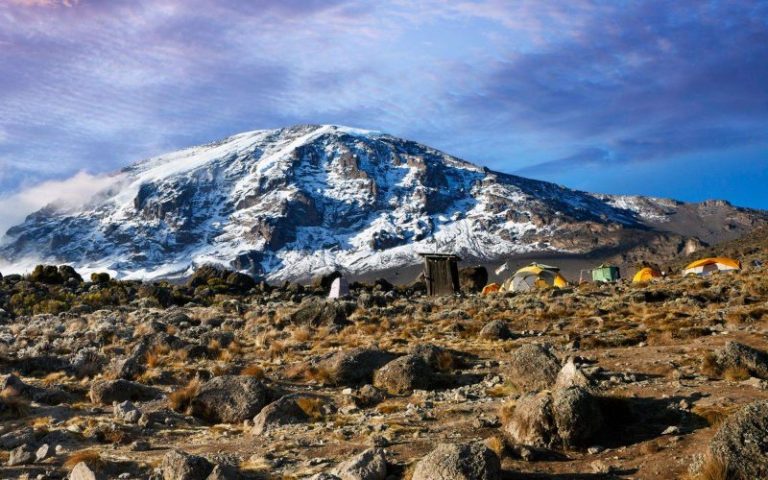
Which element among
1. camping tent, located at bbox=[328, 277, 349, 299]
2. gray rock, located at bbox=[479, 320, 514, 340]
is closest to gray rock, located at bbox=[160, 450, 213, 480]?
gray rock, located at bbox=[479, 320, 514, 340]

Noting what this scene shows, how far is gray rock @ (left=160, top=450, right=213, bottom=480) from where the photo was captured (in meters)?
7.51

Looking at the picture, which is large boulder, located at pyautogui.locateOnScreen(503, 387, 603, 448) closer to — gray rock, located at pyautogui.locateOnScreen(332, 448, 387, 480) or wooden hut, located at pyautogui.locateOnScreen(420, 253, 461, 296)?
gray rock, located at pyautogui.locateOnScreen(332, 448, 387, 480)

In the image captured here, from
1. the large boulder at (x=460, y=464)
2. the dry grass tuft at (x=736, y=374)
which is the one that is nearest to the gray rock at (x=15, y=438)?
the large boulder at (x=460, y=464)

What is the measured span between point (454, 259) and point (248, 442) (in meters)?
36.2

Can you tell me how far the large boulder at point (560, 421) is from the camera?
8.26 metres

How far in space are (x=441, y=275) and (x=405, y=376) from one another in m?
32.0

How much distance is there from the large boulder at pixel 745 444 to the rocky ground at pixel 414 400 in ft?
0.05

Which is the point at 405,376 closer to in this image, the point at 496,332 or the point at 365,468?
the point at 365,468

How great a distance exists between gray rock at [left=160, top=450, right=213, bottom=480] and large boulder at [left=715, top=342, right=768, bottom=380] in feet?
27.6

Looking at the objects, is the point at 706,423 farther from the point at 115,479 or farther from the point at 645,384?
the point at 115,479

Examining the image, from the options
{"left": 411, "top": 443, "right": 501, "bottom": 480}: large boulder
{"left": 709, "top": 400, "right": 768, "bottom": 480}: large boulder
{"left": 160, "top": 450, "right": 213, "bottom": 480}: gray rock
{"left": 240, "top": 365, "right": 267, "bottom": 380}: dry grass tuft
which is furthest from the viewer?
{"left": 240, "top": 365, "right": 267, "bottom": 380}: dry grass tuft

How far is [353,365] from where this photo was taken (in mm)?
13820

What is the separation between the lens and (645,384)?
35.7 feet

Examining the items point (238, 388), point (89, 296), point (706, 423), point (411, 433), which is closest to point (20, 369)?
point (238, 388)
